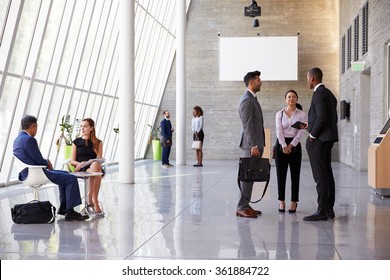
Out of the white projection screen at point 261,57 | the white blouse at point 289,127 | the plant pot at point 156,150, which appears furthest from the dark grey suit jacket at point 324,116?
the plant pot at point 156,150

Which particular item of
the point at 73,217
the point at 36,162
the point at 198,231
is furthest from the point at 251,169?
the point at 36,162

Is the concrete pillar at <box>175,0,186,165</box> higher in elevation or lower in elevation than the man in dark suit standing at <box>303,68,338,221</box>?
higher

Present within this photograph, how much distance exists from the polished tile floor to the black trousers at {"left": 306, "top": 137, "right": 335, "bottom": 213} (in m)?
0.30

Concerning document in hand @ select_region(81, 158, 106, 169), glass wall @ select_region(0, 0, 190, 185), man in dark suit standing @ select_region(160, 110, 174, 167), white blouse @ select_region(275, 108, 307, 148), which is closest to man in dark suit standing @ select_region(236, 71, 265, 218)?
white blouse @ select_region(275, 108, 307, 148)

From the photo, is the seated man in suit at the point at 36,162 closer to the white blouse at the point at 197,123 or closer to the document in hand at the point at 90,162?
the document in hand at the point at 90,162

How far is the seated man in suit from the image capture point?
24.7 feet

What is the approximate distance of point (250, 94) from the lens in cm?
811

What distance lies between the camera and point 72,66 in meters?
16.1

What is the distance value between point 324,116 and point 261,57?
56.1 feet

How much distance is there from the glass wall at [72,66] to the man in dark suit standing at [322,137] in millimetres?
6202

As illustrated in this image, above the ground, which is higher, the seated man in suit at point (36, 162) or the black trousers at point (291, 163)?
the black trousers at point (291, 163)

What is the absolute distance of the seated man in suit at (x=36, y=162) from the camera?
7516mm

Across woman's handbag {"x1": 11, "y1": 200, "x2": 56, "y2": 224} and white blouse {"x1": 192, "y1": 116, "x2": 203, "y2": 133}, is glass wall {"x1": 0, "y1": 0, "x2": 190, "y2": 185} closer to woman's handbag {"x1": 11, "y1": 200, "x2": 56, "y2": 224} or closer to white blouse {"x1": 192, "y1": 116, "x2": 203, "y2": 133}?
white blouse {"x1": 192, "y1": 116, "x2": 203, "y2": 133}

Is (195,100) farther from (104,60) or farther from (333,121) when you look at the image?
(333,121)
